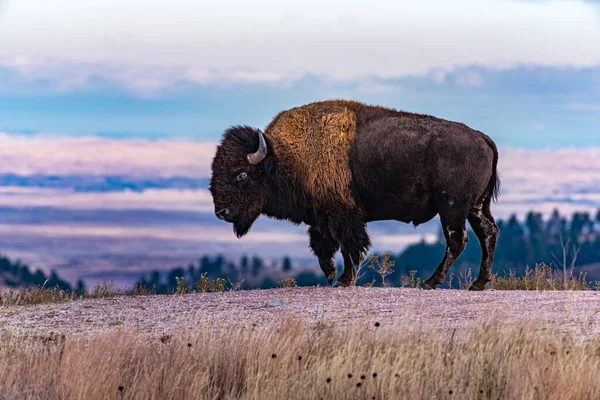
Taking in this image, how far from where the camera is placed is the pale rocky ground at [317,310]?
10922mm

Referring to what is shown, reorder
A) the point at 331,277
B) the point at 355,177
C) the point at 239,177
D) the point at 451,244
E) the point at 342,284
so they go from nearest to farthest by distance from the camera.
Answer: the point at 342,284
the point at 451,244
the point at 355,177
the point at 239,177
the point at 331,277

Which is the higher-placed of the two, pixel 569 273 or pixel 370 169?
pixel 370 169

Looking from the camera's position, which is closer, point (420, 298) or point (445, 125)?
point (420, 298)

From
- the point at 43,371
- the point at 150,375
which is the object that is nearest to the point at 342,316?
the point at 150,375

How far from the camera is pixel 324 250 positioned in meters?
15.6

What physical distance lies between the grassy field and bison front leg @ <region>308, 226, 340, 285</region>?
17.7 feet

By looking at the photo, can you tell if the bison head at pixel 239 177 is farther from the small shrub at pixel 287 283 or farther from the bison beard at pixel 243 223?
the small shrub at pixel 287 283

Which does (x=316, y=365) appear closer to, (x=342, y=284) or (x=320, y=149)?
(x=342, y=284)

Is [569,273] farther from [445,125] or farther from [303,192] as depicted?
[303,192]

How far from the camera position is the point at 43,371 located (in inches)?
367

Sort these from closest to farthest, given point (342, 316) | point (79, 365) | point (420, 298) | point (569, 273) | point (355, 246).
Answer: point (79, 365)
point (342, 316)
point (420, 298)
point (355, 246)
point (569, 273)

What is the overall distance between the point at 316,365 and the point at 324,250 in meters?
6.81

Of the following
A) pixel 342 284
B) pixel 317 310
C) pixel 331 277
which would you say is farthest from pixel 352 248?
pixel 317 310

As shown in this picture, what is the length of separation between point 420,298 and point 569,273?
4.43 m
